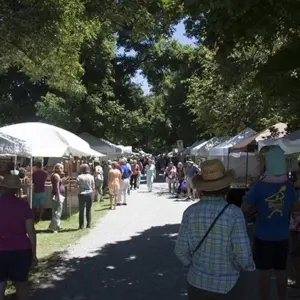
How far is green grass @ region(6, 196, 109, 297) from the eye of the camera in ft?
27.8

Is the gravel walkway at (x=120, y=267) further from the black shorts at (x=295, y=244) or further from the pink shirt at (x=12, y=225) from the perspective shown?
the pink shirt at (x=12, y=225)

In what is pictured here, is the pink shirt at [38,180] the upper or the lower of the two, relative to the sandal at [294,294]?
upper

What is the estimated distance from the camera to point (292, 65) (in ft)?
24.4

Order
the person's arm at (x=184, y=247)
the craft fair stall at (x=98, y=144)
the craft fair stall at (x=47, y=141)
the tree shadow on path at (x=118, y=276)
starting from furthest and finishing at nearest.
A: the craft fair stall at (x=98, y=144)
the craft fair stall at (x=47, y=141)
the tree shadow on path at (x=118, y=276)
the person's arm at (x=184, y=247)

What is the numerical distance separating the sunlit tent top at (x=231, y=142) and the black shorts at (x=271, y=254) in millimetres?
12137

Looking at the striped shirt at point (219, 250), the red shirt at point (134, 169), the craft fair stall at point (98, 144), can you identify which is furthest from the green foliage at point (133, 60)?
the striped shirt at point (219, 250)

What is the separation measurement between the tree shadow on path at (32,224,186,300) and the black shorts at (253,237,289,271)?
1.68 metres

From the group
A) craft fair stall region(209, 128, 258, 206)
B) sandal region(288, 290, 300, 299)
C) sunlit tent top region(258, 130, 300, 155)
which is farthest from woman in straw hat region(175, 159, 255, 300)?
craft fair stall region(209, 128, 258, 206)

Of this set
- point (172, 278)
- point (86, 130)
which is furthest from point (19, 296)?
point (86, 130)

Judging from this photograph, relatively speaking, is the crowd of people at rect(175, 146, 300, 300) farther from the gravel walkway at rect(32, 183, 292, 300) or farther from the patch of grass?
the patch of grass

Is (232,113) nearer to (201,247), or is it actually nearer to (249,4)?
(249,4)

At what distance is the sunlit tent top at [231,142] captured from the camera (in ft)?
58.6

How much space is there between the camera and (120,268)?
27.7 feet

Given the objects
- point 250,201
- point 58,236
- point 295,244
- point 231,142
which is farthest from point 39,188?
point 250,201
